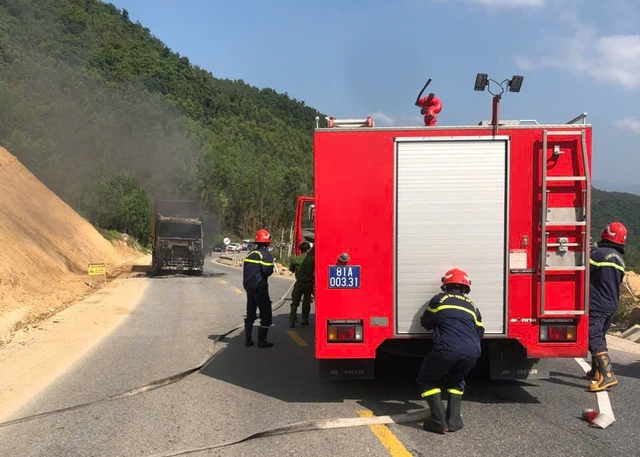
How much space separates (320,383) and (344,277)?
1903 mm

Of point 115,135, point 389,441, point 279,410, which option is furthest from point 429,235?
point 115,135

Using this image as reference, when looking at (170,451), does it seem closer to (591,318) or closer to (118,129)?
(591,318)

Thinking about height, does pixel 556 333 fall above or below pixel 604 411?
above

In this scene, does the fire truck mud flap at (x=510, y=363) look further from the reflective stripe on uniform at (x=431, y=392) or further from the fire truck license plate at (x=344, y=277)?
the fire truck license plate at (x=344, y=277)

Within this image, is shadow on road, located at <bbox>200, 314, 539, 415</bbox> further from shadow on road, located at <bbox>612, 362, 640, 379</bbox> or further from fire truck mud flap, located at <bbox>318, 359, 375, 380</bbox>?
shadow on road, located at <bbox>612, 362, 640, 379</bbox>

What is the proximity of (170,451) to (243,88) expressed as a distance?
542 ft

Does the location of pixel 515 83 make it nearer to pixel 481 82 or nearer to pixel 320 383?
pixel 481 82

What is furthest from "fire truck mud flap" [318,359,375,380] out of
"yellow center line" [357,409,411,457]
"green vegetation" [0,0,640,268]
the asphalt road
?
"green vegetation" [0,0,640,268]

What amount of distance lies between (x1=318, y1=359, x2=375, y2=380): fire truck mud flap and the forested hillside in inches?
1738

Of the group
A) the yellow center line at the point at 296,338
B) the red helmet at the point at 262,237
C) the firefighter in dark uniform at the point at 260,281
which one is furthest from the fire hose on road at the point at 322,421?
the yellow center line at the point at 296,338

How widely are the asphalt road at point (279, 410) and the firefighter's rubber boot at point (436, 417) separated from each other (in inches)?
2.8

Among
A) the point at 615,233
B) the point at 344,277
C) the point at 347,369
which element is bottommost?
the point at 347,369

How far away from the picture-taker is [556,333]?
5.34 meters

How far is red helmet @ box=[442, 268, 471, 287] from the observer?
504 cm
